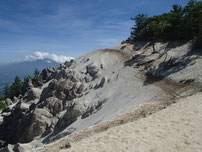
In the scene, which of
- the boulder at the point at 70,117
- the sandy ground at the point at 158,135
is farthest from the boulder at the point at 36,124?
the sandy ground at the point at 158,135

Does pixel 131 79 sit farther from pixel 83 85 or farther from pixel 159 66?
pixel 83 85

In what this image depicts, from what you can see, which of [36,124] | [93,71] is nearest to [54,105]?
[36,124]

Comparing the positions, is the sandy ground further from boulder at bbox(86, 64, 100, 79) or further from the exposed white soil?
boulder at bbox(86, 64, 100, 79)

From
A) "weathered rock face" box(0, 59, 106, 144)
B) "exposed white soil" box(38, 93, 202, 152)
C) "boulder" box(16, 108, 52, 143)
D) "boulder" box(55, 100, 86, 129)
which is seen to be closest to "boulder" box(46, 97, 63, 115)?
"weathered rock face" box(0, 59, 106, 144)

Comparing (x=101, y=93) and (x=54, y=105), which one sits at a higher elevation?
(x=101, y=93)

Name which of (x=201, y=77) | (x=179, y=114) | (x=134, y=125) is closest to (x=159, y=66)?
(x=201, y=77)

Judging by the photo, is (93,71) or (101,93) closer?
(101,93)

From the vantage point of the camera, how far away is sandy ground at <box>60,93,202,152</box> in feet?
35.3

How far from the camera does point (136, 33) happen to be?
6278 cm

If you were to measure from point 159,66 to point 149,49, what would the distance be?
15.9m

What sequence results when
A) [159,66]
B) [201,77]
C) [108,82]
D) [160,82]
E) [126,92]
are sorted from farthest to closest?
[108,82] < [159,66] < [126,92] < [160,82] < [201,77]

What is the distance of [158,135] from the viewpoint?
40.4ft

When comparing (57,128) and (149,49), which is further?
(149,49)

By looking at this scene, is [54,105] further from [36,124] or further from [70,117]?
[70,117]
